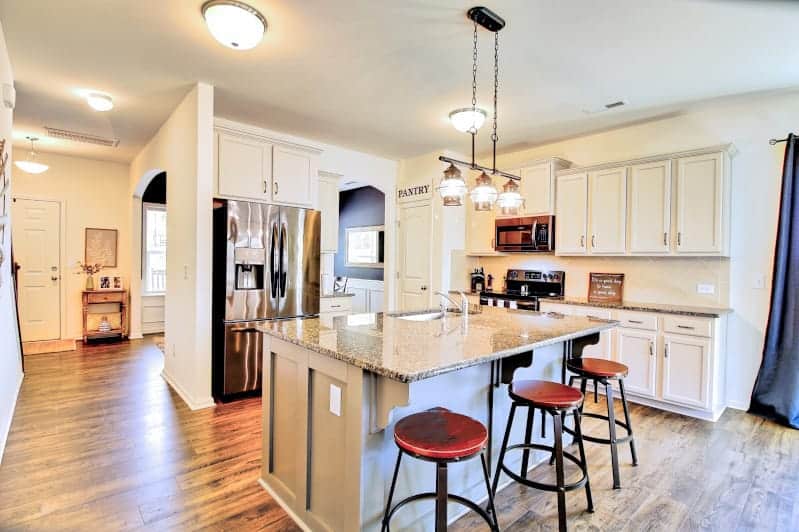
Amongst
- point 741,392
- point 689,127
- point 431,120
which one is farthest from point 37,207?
point 741,392

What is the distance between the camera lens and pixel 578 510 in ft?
6.90

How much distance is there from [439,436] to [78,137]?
552 centimetres

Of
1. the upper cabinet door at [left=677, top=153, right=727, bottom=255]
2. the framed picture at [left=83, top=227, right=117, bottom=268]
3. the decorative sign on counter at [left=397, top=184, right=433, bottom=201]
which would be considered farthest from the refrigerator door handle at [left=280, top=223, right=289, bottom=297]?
the framed picture at [left=83, top=227, right=117, bottom=268]

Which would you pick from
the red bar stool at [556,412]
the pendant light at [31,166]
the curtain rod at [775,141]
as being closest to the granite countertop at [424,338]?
the red bar stool at [556,412]

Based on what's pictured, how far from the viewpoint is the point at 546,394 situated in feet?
6.63

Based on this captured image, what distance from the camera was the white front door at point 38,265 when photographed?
18.4 feet

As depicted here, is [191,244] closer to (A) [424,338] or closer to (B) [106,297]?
(A) [424,338]

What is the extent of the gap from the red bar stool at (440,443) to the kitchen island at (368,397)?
0.32ft

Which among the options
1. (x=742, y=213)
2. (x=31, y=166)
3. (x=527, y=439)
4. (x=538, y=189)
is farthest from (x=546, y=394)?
(x=31, y=166)

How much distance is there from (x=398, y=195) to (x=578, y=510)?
14.5 ft

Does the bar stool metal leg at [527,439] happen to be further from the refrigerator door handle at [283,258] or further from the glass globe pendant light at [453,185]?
the refrigerator door handle at [283,258]

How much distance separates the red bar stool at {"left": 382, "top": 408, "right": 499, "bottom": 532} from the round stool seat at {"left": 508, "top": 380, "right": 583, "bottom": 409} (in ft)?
1.43

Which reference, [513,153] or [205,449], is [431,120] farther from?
[205,449]

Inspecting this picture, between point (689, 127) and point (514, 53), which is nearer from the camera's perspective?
point (514, 53)
